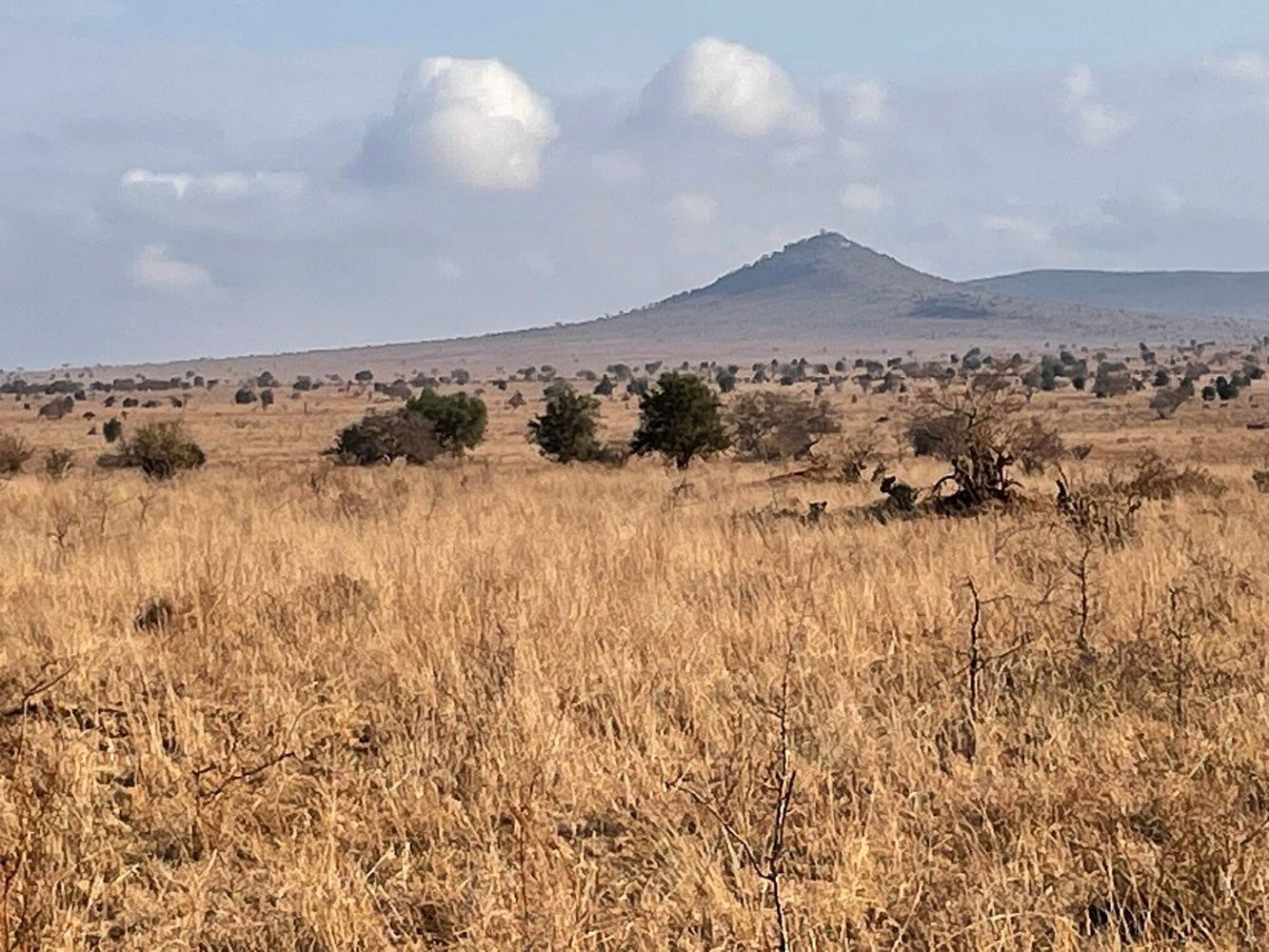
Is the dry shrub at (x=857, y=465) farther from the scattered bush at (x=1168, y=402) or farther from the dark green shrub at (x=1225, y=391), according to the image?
the dark green shrub at (x=1225, y=391)

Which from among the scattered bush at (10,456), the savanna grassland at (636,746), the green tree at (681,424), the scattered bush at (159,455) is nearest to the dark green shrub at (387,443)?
the scattered bush at (159,455)

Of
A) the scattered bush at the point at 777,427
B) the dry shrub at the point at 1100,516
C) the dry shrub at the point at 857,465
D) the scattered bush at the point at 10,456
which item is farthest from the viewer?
the scattered bush at the point at 777,427

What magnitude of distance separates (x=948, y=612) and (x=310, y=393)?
9393cm

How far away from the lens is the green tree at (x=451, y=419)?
37375 mm

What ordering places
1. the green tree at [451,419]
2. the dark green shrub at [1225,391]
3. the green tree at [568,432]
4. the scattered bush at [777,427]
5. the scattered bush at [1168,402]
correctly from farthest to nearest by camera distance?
the dark green shrub at [1225,391] < the scattered bush at [1168,402] < the green tree at [451,419] < the scattered bush at [777,427] < the green tree at [568,432]

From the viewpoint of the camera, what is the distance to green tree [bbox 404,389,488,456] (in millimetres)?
37375

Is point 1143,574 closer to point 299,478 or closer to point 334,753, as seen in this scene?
point 334,753

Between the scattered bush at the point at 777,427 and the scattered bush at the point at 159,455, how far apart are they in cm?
1427

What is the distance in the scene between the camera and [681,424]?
28.7 meters

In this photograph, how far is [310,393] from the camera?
96500mm

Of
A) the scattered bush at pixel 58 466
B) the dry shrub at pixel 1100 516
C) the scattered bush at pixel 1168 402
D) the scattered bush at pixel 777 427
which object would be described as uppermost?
the scattered bush at pixel 58 466

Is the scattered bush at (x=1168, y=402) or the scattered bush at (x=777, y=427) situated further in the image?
the scattered bush at (x=1168, y=402)

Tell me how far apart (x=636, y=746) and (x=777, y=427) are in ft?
99.1

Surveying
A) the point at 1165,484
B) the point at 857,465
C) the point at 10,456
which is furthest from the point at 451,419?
the point at 1165,484
